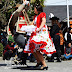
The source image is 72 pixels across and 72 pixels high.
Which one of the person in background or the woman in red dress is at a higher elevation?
the woman in red dress

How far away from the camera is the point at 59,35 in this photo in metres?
11.1

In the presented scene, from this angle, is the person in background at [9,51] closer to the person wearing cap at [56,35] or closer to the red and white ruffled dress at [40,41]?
the person wearing cap at [56,35]

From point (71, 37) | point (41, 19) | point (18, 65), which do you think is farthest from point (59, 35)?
point (41, 19)

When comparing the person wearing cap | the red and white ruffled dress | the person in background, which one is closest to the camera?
the red and white ruffled dress

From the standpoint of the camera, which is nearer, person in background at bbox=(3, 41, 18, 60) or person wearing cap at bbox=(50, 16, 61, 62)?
person in background at bbox=(3, 41, 18, 60)

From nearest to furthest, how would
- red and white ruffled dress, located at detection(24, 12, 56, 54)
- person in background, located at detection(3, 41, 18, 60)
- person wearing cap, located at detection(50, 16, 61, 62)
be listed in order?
red and white ruffled dress, located at detection(24, 12, 56, 54) → person in background, located at detection(3, 41, 18, 60) → person wearing cap, located at detection(50, 16, 61, 62)

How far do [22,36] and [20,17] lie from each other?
18.0 inches

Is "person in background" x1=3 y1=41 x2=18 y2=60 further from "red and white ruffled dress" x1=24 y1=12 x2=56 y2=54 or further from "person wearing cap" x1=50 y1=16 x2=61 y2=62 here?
"red and white ruffled dress" x1=24 y1=12 x2=56 y2=54

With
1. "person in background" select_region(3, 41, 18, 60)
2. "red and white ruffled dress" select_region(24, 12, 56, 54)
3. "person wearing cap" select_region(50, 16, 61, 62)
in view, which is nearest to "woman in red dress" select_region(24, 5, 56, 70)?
"red and white ruffled dress" select_region(24, 12, 56, 54)

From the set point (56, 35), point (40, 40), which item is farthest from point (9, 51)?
point (40, 40)

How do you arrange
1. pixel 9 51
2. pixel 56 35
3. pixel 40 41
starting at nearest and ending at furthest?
1. pixel 40 41
2. pixel 9 51
3. pixel 56 35

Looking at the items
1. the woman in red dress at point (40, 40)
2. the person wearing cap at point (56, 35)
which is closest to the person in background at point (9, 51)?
the person wearing cap at point (56, 35)

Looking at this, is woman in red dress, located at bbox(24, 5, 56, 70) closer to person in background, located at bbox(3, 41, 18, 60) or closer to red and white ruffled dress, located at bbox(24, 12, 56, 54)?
red and white ruffled dress, located at bbox(24, 12, 56, 54)

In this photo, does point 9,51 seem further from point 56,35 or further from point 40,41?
point 40,41
